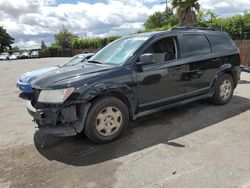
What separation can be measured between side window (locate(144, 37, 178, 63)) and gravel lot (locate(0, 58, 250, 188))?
1.26 meters

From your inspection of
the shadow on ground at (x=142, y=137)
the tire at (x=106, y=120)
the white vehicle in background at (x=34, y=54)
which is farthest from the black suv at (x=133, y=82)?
the white vehicle in background at (x=34, y=54)

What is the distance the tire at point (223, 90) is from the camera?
6573 mm

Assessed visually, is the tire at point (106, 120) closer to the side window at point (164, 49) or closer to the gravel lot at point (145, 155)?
the gravel lot at point (145, 155)

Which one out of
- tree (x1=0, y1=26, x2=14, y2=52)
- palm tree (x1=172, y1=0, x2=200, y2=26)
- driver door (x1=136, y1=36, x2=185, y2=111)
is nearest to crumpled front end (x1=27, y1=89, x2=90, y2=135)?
driver door (x1=136, y1=36, x2=185, y2=111)

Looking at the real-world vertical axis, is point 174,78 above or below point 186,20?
below

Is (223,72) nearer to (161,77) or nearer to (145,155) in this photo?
(161,77)

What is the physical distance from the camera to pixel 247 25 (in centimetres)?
1456

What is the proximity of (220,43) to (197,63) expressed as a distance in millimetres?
1136

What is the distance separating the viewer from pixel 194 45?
6.09 metres

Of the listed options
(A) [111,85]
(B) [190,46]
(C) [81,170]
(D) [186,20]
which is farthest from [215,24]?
(C) [81,170]

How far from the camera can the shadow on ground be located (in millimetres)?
4383

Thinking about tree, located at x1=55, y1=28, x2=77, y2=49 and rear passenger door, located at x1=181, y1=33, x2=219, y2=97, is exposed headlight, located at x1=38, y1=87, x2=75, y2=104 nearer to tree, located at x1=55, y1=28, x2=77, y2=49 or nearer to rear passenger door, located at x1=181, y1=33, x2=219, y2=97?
rear passenger door, located at x1=181, y1=33, x2=219, y2=97

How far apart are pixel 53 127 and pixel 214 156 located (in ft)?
8.11

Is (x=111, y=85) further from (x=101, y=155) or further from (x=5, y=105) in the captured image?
(x=5, y=105)
